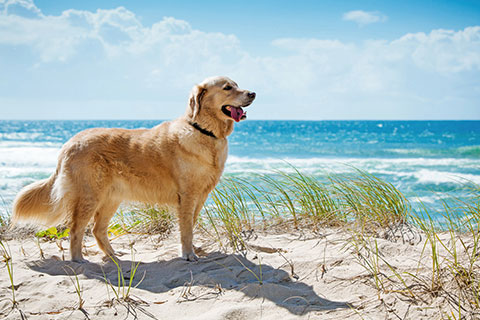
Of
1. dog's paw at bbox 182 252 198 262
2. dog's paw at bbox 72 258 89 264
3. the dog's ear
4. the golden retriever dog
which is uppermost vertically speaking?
the dog's ear

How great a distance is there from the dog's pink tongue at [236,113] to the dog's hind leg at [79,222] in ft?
5.25

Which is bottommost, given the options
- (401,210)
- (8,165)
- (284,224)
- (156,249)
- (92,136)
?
(8,165)

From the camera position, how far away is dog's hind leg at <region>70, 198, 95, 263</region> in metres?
3.77

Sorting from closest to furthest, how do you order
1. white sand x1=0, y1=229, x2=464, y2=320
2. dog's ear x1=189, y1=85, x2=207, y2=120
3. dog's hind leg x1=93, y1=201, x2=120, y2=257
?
white sand x1=0, y1=229, x2=464, y2=320, dog's ear x1=189, y1=85, x2=207, y2=120, dog's hind leg x1=93, y1=201, x2=120, y2=257

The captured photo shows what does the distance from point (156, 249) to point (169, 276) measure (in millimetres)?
945

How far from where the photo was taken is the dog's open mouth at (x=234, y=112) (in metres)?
3.81

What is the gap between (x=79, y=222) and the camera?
379cm

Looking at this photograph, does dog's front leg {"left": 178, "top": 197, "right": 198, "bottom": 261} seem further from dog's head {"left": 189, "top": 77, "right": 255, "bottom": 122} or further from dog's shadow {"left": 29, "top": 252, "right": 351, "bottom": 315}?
dog's head {"left": 189, "top": 77, "right": 255, "bottom": 122}

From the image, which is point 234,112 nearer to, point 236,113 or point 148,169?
point 236,113

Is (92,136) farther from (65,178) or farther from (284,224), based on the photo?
(284,224)

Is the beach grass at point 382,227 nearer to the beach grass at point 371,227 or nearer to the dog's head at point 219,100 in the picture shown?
the beach grass at point 371,227

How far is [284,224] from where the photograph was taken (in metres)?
4.53

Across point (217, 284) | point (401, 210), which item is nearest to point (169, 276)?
point (217, 284)

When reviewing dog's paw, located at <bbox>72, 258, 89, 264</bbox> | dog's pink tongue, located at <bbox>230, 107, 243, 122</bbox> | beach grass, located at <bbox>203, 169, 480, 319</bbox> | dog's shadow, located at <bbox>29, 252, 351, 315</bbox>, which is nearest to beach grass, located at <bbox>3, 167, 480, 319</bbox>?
beach grass, located at <bbox>203, 169, 480, 319</bbox>
